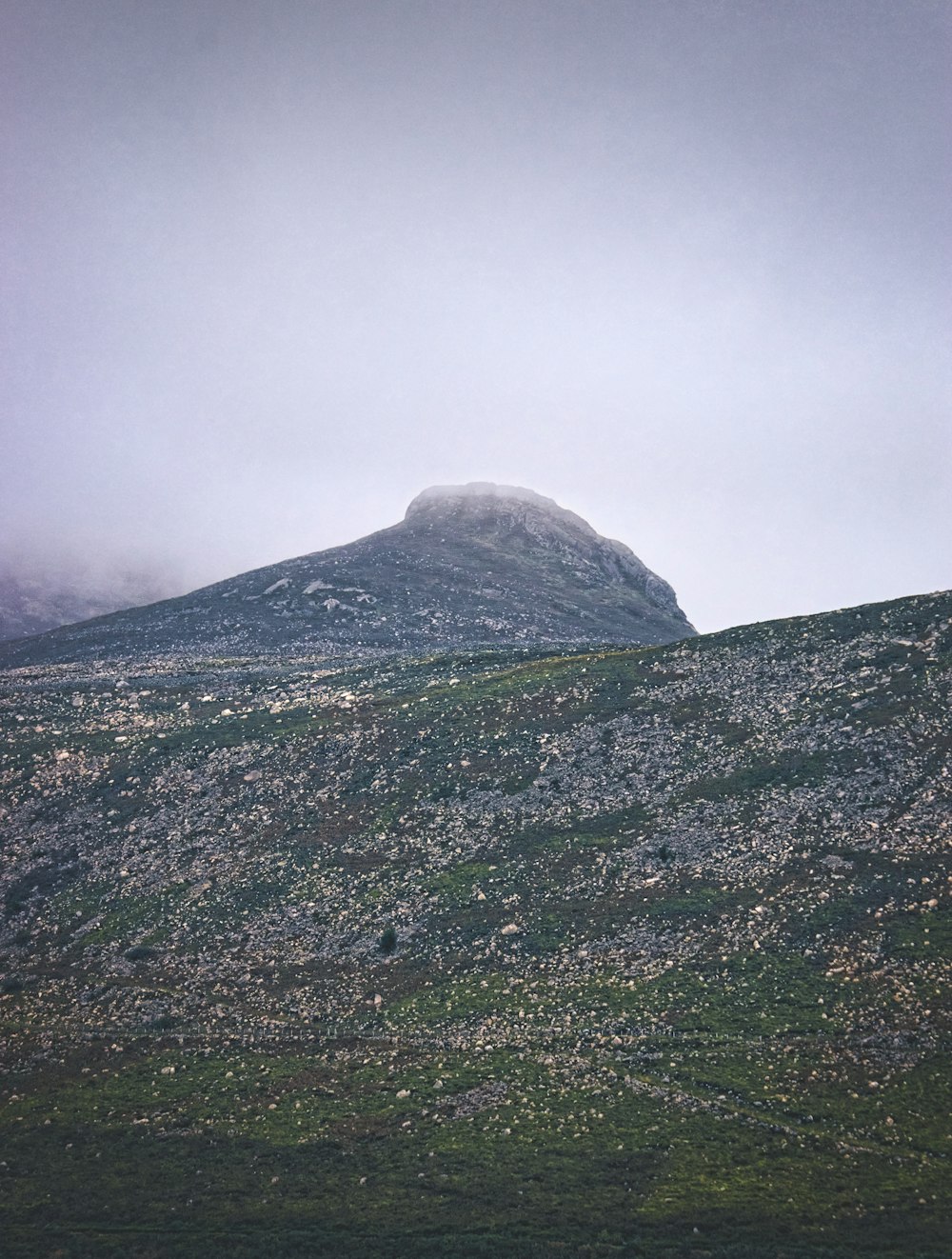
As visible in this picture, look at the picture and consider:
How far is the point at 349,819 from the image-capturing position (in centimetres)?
6556

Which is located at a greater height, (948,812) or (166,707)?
(166,707)

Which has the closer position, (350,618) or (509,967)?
(509,967)

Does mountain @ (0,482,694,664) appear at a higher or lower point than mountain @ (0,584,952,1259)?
higher

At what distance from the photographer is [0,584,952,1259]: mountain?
28.0 m

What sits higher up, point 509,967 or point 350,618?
point 350,618

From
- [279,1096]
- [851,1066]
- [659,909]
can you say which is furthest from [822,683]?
[279,1096]

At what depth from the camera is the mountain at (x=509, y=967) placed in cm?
2798

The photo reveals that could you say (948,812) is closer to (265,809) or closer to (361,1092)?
(361,1092)

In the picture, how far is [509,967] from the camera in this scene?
45.8 metres

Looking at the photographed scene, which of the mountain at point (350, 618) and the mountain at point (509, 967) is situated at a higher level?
the mountain at point (350, 618)

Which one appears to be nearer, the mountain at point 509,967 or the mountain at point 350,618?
the mountain at point 509,967

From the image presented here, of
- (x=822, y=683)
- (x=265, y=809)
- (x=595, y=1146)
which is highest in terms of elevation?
(x=822, y=683)

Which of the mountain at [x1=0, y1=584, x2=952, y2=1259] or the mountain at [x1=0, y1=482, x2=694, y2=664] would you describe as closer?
the mountain at [x1=0, y1=584, x2=952, y2=1259]

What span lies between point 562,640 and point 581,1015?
12044cm
